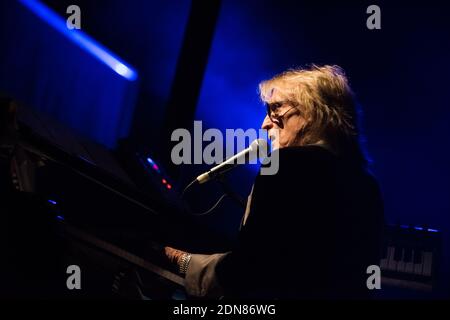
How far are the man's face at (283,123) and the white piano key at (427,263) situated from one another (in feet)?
4.96

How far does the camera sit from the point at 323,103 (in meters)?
2.29

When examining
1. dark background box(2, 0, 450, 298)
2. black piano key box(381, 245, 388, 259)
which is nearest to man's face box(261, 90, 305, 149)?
black piano key box(381, 245, 388, 259)

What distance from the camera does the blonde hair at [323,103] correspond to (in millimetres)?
2146

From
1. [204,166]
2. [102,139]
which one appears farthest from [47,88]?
[204,166]

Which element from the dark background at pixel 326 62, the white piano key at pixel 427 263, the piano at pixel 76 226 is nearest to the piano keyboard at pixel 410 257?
the white piano key at pixel 427 263

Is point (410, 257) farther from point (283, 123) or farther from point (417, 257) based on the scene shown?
point (283, 123)

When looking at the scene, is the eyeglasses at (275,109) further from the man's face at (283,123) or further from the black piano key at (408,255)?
the black piano key at (408,255)

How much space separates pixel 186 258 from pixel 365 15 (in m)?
3.40

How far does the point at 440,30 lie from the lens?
14.6 feet

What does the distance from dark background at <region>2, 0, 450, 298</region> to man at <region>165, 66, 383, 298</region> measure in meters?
2.45

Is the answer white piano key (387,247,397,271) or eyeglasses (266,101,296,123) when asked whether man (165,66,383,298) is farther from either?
white piano key (387,247,397,271)

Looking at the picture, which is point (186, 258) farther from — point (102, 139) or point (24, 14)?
point (102, 139)

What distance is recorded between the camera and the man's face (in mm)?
2307

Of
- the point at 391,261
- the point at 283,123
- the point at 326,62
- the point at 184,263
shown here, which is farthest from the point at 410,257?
the point at 326,62
